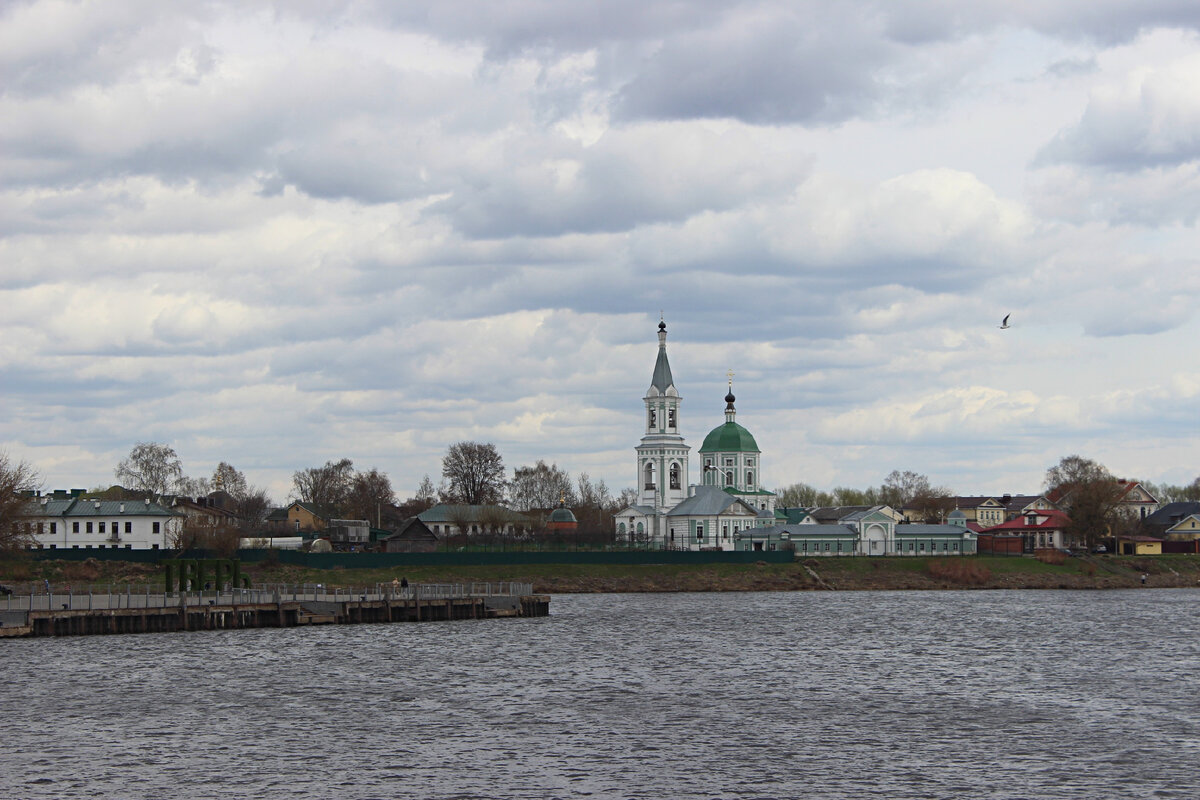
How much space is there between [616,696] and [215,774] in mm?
20067

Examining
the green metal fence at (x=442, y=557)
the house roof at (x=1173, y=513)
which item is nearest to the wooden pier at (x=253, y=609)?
the green metal fence at (x=442, y=557)

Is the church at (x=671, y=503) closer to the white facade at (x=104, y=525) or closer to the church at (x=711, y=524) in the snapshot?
the church at (x=711, y=524)

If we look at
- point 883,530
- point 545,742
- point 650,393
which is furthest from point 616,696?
point 650,393

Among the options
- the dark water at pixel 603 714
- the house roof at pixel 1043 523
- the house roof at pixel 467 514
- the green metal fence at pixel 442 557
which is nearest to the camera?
the dark water at pixel 603 714

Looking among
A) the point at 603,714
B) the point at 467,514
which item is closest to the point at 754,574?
the point at 467,514

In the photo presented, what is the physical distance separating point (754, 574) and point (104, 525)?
6490 centimetres

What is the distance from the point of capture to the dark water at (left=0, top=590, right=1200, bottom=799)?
3966 cm

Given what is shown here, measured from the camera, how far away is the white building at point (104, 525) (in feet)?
473

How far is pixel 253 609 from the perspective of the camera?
8556 cm

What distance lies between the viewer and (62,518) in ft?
473

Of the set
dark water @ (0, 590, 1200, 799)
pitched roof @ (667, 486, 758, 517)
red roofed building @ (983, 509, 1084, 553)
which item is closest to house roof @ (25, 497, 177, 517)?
pitched roof @ (667, 486, 758, 517)

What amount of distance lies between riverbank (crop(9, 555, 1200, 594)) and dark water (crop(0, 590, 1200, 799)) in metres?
38.4

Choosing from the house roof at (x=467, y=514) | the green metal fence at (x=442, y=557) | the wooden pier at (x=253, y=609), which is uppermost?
the house roof at (x=467, y=514)

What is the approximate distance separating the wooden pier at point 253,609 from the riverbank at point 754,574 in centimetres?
2262
